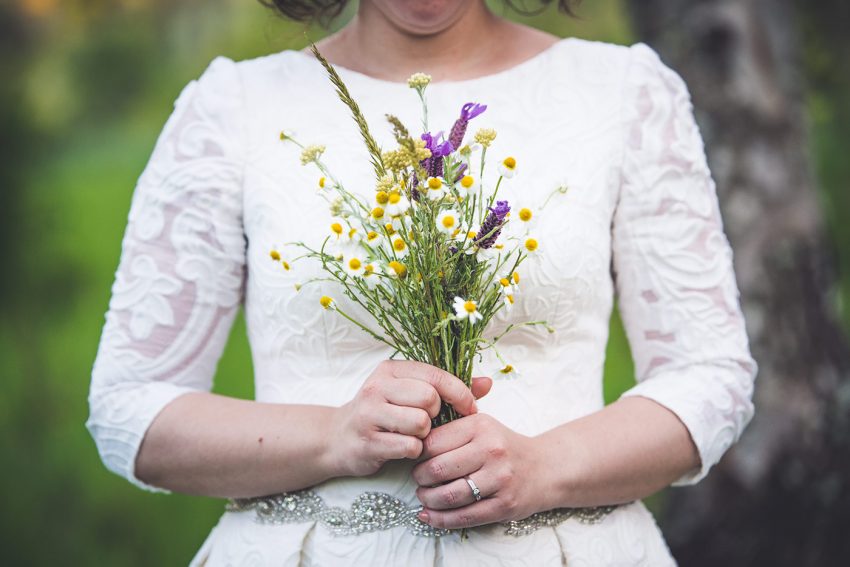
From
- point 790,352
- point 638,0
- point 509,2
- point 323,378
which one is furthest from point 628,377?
point 323,378

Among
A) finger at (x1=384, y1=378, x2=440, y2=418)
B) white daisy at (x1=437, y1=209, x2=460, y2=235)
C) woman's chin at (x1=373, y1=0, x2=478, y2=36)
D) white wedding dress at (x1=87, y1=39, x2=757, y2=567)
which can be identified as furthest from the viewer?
woman's chin at (x1=373, y1=0, x2=478, y2=36)

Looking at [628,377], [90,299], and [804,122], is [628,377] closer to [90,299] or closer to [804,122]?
[804,122]

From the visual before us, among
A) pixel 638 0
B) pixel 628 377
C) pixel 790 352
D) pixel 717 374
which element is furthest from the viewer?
pixel 628 377

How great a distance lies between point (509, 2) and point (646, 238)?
739 millimetres

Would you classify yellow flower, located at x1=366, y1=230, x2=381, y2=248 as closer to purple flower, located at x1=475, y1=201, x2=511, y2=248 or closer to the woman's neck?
purple flower, located at x1=475, y1=201, x2=511, y2=248

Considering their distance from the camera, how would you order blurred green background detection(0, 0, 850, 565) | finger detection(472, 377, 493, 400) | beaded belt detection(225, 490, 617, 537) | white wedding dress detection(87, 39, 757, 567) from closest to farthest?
finger detection(472, 377, 493, 400), beaded belt detection(225, 490, 617, 537), white wedding dress detection(87, 39, 757, 567), blurred green background detection(0, 0, 850, 565)

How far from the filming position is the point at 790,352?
353cm

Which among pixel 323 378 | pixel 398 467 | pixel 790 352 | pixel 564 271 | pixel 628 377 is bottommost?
pixel 628 377

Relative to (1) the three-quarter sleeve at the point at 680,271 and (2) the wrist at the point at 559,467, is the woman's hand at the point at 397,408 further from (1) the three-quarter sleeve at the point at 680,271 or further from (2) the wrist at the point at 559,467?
(1) the three-quarter sleeve at the point at 680,271

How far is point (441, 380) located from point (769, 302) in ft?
7.40

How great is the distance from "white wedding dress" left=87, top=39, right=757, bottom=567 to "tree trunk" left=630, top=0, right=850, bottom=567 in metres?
1.62

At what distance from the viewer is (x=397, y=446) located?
5.37 feet

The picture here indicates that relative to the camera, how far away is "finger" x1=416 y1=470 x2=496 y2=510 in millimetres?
1646

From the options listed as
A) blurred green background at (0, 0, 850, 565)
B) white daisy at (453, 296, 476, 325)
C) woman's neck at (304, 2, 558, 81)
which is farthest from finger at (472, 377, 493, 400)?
blurred green background at (0, 0, 850, 565)
